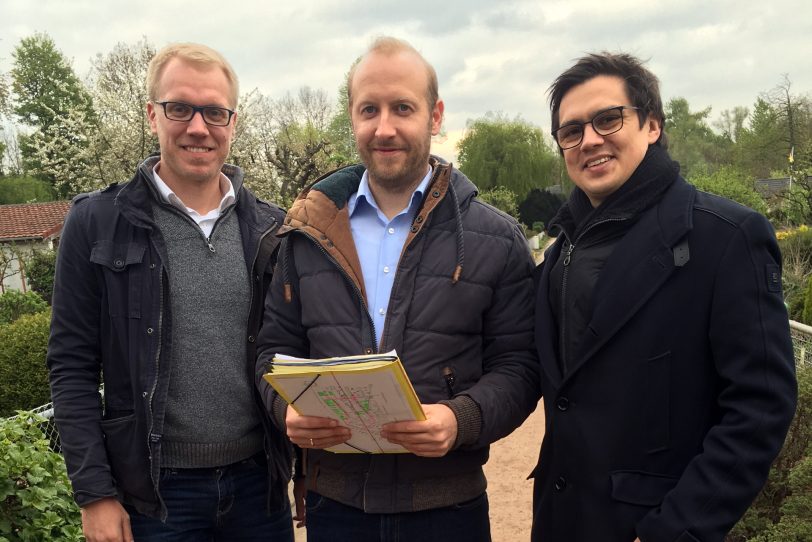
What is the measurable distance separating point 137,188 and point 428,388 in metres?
1.42

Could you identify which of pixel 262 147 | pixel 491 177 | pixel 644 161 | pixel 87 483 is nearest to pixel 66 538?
pixel 87 483

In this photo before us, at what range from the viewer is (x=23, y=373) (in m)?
8.18

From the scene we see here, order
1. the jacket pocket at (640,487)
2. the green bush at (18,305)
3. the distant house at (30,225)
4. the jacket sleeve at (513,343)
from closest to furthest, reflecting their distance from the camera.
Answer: the jacket pocket at (640,487)
the jacket sleeve at (513,343)
the green bush at (18,305)
the distant house at (30,225)

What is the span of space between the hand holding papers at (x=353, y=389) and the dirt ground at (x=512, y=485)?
11.5 ft

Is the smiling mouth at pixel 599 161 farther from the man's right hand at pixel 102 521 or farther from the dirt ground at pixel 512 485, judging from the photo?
the dirt ground at pixel 512 485

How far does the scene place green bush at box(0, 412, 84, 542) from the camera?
10.1ft

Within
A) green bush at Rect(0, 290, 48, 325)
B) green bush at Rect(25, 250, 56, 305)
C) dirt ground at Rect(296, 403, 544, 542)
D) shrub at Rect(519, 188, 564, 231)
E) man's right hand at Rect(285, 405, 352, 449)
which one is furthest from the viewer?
shrub at Rect(519, 188, 564, 231)

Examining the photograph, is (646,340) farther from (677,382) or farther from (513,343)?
(513,343)

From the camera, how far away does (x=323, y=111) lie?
49938 mm

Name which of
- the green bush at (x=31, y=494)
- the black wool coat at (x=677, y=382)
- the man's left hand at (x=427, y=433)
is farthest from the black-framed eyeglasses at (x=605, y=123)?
the green bush at (x=31, y=494)

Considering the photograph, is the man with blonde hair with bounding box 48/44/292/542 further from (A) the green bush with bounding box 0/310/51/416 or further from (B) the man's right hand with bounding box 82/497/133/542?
(A) the green bush with bounding box 0/310/51/416

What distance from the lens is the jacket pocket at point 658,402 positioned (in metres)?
2.02

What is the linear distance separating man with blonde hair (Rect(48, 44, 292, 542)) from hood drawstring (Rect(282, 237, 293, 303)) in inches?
8.1

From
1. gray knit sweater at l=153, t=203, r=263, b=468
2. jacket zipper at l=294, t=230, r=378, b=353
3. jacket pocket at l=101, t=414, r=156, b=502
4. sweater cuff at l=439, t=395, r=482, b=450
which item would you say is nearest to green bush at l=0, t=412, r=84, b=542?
jacket pocket at l=101, t=414, r=156, b=502
